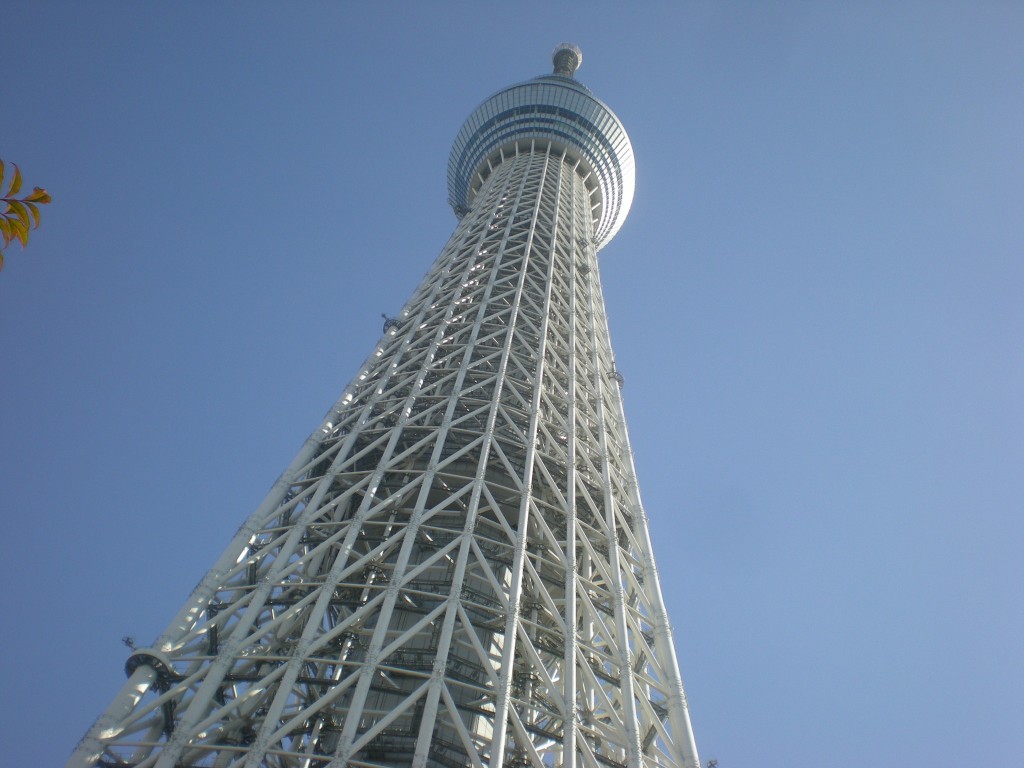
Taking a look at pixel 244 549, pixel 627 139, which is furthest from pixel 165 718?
pixel 627 139

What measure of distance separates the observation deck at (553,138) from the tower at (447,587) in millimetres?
25673

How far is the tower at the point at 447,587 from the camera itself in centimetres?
1719

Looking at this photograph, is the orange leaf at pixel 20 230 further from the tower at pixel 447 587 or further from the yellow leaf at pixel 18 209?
the tower at pixel 447 587

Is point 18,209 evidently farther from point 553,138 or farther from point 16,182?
point 553,138

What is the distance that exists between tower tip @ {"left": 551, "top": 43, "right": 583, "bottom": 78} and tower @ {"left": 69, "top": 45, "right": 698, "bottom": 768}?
43.1 meters

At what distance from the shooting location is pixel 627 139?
218ft

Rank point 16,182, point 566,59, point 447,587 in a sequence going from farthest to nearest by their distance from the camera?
point 566,59 → point 447,587 → point 16,182

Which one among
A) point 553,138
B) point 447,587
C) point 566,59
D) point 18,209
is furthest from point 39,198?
point 566,59

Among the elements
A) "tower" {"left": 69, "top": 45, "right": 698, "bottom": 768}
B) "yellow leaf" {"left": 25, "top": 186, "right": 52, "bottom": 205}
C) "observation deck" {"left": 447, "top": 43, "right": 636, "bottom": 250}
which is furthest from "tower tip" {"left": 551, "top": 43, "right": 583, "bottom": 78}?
"yellow leaf" {"left": 25, "top": 186, "right": 52, "bottom": 205}

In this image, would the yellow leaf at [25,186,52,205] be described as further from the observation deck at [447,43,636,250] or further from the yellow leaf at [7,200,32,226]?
the observation deck at [447,43,636,250]

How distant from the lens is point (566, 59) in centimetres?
7544

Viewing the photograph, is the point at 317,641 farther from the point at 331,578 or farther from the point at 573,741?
the point at 573,741

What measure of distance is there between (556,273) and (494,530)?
19918 millimetres

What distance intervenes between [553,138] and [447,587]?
46866 millimetres
